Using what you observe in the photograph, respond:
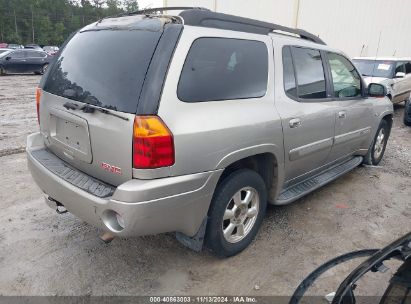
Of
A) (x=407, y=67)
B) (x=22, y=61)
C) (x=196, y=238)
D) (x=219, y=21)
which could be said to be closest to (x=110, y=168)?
(x=196, y=238)

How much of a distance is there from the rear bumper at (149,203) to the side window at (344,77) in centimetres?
222

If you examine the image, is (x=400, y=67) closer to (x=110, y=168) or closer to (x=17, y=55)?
(x=110, y=168)

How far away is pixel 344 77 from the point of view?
13.5ft

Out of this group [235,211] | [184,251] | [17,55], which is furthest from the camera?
[17,55]

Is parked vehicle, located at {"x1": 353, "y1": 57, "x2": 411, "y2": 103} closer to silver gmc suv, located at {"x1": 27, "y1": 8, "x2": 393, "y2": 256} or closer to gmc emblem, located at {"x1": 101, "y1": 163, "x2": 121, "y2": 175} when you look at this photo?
silver gmc suv, located at {"x1": 27, "y1": 8, "x2": 393, "y2": 256}

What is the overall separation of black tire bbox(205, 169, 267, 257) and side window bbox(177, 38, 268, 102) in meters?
0.66

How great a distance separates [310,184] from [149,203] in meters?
2.12

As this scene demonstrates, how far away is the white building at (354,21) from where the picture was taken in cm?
1631

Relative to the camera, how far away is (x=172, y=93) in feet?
7.25

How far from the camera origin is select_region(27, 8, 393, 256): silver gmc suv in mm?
2188

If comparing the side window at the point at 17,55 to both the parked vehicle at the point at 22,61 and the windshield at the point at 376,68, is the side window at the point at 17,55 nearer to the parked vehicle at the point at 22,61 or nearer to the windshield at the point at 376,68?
the parked vehicle at the point at 22,61

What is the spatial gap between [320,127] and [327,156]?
50 centimetres

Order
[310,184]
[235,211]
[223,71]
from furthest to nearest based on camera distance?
[310,184]
[235,211]
[223,71]

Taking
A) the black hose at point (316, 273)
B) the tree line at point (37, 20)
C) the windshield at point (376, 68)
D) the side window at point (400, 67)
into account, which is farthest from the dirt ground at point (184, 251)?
the tree line at point (37, 20)
